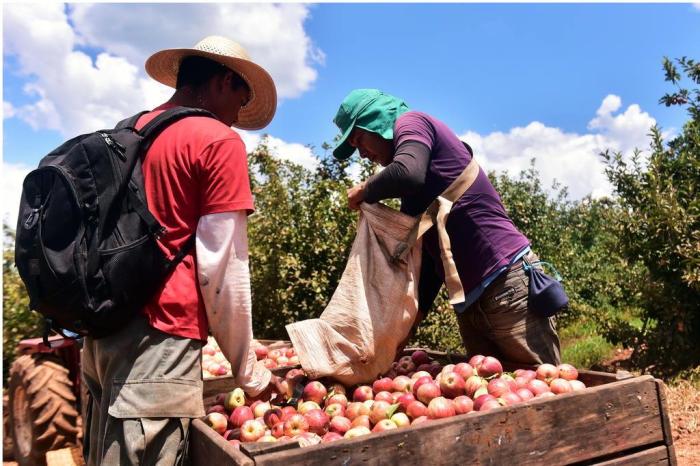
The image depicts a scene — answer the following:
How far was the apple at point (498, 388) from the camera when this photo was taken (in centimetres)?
A: 221

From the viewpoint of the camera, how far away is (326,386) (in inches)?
103

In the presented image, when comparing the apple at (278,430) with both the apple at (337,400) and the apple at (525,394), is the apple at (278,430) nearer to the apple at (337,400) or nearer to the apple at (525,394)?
the apple at (337,400)

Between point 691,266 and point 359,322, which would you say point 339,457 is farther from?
point 691,266

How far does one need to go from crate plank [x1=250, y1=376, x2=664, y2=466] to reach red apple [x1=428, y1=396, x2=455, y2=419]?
26cm

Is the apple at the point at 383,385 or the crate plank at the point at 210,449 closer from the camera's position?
the crate plank at the point at 210,449

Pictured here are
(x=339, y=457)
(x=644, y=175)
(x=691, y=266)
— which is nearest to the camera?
(x=339, y=457)

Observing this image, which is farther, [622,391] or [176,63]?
[176,63]

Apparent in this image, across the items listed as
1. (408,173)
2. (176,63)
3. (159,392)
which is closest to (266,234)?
(176,63)

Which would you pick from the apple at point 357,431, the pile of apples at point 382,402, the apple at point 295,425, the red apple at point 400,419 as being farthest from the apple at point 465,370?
the apple at point 295,425

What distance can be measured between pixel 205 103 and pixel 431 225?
3.64 ft

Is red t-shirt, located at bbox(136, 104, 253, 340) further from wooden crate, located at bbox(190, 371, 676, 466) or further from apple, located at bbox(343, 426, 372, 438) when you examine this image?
apple, located at bbox(343, 426, 372, 438)

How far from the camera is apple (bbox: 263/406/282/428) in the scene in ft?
7.27

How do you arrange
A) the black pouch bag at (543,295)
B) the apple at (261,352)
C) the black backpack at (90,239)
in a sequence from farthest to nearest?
the apple at (261,352), the black pouch bag at (543,295), the black backpack at (90,239)

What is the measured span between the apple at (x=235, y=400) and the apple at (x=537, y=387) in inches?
45.1
